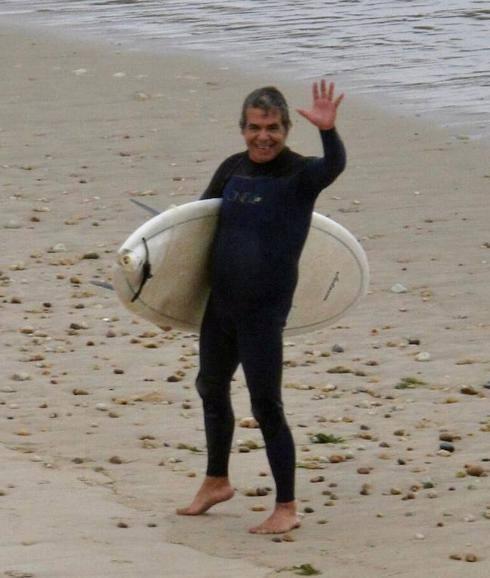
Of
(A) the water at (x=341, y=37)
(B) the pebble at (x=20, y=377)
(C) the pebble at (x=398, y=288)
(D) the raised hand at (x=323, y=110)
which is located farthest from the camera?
(A) the water at (x=341, y=37)

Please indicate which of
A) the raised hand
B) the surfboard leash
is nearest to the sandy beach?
the surfboard leash

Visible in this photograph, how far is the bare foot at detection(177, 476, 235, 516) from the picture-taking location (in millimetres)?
7047

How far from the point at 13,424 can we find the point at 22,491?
4.17 ft

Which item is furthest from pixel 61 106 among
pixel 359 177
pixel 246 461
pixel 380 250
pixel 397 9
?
pixel 246 461

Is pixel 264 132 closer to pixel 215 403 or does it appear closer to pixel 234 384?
pixel 215 403

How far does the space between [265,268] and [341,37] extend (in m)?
14.2

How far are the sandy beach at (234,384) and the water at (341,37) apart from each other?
0.97 metres

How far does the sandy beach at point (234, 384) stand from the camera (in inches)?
260

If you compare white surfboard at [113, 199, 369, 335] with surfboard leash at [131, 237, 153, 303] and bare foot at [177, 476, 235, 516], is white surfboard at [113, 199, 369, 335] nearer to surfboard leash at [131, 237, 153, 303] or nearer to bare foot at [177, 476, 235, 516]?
surfboard leash at [131, 237, 153, 303]

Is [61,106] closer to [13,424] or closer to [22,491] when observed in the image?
[13,424]

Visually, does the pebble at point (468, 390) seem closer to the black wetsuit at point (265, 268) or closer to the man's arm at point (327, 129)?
the black wetsuit at point (265, 268)

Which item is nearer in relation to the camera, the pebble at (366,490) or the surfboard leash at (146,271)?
the surfboard leash at (146,271)

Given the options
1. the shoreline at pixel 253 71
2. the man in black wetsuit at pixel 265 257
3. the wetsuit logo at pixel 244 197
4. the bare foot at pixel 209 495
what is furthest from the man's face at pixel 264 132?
the shoreline at pixel 253 71

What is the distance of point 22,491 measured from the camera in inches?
280
